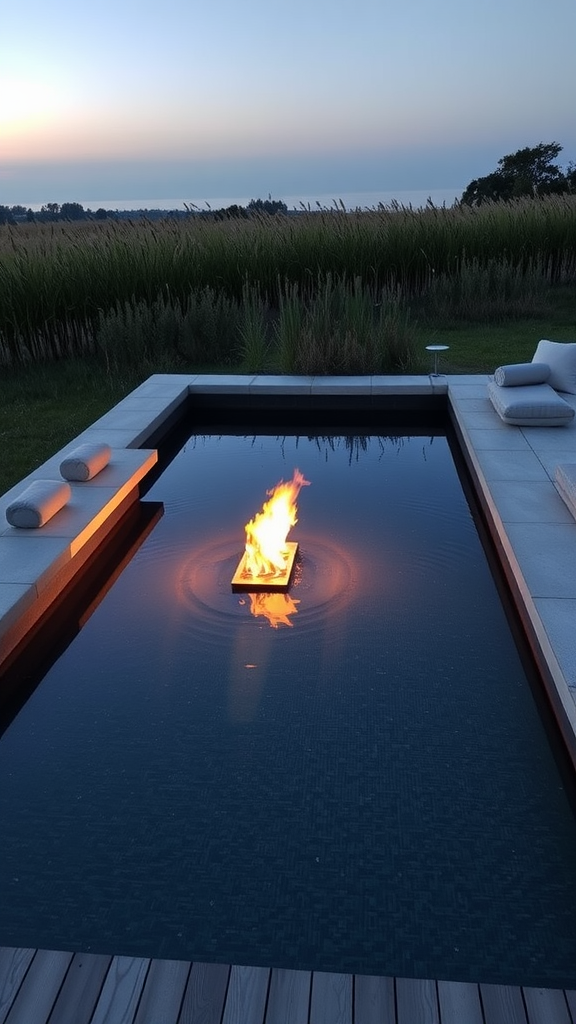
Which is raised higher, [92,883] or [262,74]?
[262,74]

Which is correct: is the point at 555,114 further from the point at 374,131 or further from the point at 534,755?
the point at 534,755

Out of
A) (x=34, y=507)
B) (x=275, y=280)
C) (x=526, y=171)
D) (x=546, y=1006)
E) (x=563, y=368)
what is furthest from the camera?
(x=526, y=171)

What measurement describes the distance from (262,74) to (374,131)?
4886 millimetres

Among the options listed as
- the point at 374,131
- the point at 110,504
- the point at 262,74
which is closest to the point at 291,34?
the point at 262,74

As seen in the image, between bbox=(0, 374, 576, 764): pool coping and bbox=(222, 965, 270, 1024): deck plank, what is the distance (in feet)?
3.77

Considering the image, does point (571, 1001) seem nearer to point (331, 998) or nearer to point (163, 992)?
point (331, 998)

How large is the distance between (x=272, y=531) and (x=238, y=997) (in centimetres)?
259

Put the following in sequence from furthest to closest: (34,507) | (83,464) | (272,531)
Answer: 1. (83,464)
2. (272,531)
3. (34,507)

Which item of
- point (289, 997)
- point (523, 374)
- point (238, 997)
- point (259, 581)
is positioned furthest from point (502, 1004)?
point (523, 374)

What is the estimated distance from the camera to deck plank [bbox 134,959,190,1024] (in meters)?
1.49

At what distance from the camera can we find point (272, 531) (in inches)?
156

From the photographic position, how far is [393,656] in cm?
294

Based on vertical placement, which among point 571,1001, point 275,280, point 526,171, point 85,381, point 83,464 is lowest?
point 85,381

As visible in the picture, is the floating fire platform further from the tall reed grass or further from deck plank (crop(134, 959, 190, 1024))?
the tall reed grass
